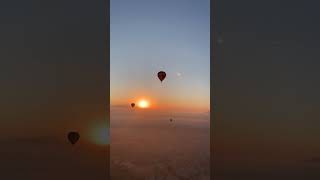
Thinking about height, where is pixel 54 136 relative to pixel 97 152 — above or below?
above

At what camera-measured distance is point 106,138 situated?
37.1m

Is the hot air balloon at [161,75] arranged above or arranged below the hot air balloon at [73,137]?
above

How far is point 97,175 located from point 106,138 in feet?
356

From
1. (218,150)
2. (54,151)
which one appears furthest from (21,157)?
(218,150)

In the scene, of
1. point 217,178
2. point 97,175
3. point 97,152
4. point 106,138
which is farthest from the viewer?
point 217,178

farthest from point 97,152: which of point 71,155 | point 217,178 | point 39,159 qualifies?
point 217,178

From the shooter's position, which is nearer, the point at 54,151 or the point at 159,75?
the point at 159,75

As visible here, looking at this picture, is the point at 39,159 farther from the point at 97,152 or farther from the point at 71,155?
the point at 97,152

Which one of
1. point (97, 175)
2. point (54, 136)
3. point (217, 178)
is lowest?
point (217, 178)

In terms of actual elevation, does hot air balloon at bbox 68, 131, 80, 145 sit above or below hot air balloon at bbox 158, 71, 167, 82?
below

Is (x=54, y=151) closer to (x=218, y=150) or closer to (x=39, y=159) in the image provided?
(x=39, y=159)

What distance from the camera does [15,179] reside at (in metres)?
131

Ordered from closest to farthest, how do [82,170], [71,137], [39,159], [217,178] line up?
[71,137] < [82,170] < [39,159] < [217,178]

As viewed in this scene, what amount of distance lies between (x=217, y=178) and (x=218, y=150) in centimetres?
5049
